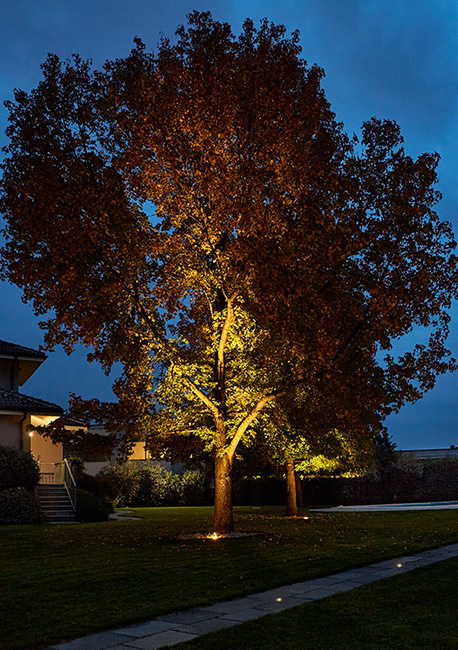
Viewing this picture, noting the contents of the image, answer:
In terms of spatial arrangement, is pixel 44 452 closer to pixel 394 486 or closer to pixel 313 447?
pixel 313 447

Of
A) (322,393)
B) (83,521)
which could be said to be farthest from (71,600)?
(83,521)

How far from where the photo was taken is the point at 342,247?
14180 mm

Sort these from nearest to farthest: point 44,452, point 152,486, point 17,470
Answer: point 17,470 → point 44,452 → point 152,486

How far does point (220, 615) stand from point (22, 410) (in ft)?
66.2

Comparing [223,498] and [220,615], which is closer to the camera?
[220,615]

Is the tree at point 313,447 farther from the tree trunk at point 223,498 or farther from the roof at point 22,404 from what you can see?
the roof at point 22,404

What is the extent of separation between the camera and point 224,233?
17109mm

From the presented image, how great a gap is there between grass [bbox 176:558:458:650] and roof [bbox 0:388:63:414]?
19677 mm

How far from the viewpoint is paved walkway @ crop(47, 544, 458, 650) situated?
6.23 m

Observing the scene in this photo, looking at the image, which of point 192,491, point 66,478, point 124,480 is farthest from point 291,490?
point 192,491

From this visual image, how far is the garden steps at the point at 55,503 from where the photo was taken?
80.2 ft

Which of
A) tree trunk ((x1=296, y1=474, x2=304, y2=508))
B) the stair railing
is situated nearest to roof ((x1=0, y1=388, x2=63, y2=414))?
the stair railing

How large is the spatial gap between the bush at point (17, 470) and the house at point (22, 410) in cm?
105

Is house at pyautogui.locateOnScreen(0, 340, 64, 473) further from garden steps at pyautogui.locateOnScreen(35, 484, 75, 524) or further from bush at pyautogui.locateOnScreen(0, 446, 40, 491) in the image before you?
garden steps at pyautogui.locateOnScreen(35, 484, 75, 524)
